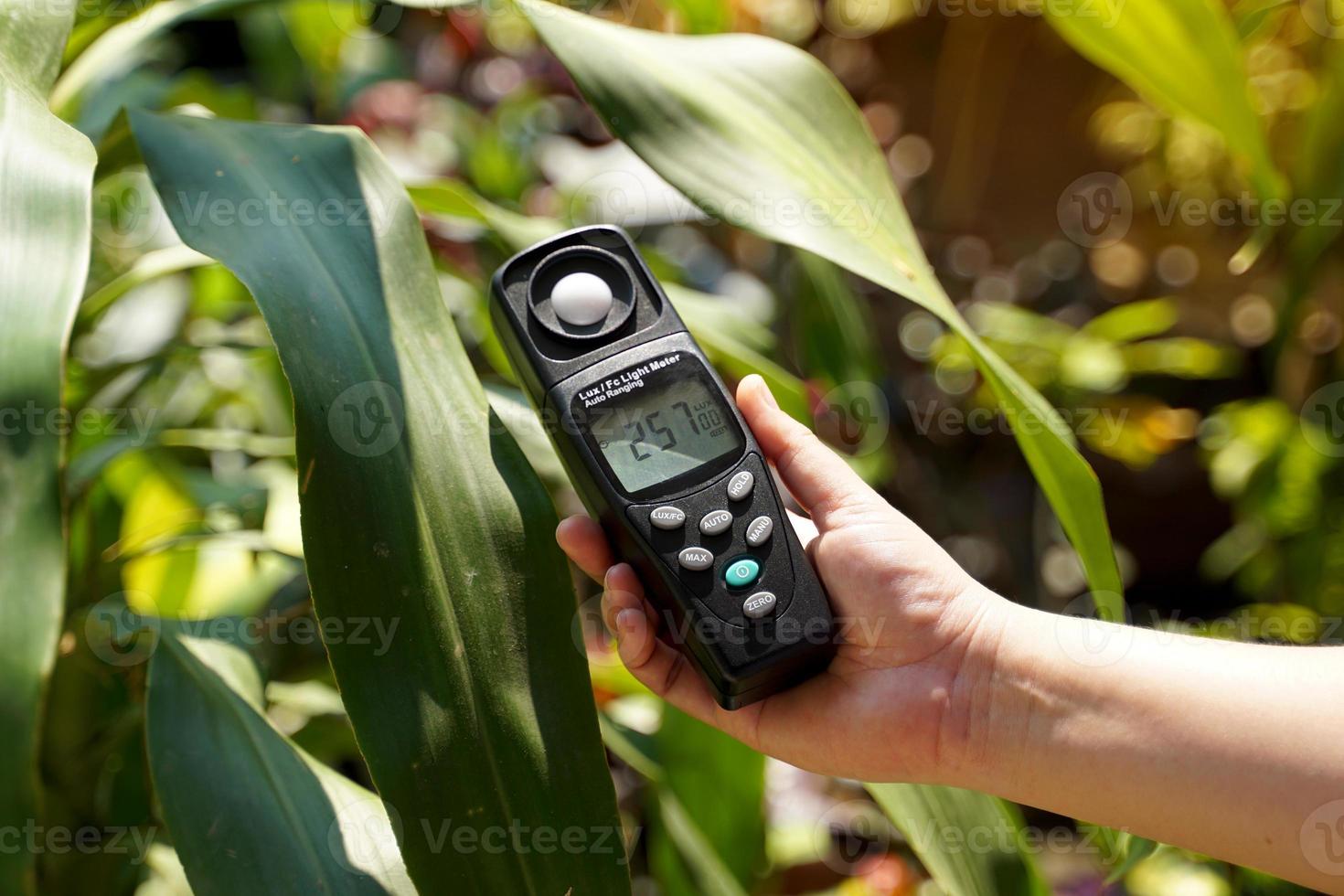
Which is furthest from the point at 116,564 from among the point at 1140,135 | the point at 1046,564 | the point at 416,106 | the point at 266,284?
the point at 1140,135

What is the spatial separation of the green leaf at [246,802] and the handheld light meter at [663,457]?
170 mm

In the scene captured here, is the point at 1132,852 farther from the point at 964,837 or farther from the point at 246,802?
the point at 246,802

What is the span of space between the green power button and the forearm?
0.40 feet

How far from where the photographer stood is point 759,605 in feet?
1.52

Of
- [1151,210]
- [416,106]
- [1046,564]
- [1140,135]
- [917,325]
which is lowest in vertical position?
[1046,564]

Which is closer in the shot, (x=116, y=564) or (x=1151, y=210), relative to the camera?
(x=116, y=564)

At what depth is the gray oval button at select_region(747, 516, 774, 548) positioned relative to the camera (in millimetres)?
485

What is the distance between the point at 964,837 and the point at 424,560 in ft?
1.13

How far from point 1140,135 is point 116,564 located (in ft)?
3.90

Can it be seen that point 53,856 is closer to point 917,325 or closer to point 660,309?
point 660,309

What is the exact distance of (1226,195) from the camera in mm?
1203
